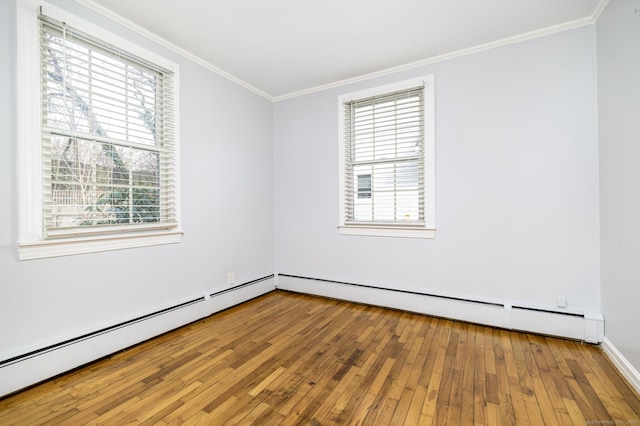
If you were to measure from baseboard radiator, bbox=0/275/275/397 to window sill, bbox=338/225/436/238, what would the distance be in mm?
1649

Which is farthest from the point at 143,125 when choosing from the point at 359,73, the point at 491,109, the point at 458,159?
the point at 491,109

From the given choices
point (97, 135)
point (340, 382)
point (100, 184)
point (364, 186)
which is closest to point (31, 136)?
point (97, 135)

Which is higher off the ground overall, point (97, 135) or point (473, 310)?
point (97, 135)

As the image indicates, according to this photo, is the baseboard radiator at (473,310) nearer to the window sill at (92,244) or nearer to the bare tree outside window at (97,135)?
the window sill at (92,244)

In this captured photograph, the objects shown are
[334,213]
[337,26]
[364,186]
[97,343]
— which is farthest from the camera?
[334,213]

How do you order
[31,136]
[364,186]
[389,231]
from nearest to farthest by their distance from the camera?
[31,136]
[389,231]
[364,186]

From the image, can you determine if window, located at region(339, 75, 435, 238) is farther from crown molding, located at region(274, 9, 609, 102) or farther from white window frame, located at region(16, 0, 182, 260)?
white window frame, located at region(16, 0, 182, 260)

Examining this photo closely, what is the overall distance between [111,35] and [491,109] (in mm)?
3475

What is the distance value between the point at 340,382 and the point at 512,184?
7.78 feet

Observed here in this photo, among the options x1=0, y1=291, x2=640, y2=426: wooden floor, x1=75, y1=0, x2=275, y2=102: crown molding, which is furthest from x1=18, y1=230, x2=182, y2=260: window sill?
x1=75, y1=0, x2=275, y2=102: crown molding

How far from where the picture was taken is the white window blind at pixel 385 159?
10.4 ft

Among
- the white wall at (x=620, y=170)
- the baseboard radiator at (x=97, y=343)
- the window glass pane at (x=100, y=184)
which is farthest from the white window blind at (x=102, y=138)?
the white wall at (x=620, y=170)

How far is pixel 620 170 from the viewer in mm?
2055

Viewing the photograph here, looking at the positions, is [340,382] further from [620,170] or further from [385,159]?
[620,170]
